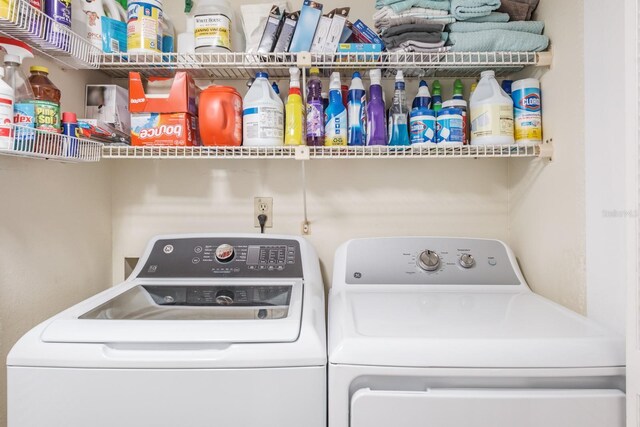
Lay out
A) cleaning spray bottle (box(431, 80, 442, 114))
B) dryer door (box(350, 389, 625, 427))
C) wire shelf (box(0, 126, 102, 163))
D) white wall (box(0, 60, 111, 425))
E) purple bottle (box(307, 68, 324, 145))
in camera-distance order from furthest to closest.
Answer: cleaning spray bottle (box(431, 80, 442, 114)) → purple bottle (box(307, 68, 324, 145)) → white wall (box(0, 60, 111, 425)) → wire shelf (box(0, 126, 102, 163)) → dryer door (box(350, 389, 625, 427))

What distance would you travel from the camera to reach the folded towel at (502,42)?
5.15ft

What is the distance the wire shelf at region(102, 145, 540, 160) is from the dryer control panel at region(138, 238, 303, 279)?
0.37m

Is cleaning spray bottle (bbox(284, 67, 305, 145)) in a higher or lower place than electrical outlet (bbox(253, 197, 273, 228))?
higher

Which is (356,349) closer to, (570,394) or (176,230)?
(570,394)

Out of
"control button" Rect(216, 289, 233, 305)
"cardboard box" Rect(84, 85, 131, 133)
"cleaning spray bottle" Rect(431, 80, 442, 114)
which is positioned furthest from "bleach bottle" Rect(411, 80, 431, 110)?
"cardboard box" Rect(84, 85, 131, 133)

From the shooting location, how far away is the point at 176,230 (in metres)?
1.98

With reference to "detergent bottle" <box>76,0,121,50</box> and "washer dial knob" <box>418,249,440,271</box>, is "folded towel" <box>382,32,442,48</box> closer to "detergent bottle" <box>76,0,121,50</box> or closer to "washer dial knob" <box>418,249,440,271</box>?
"washer dial knob" <box>418,249,440,271</box>

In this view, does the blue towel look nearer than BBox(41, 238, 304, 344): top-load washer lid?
No

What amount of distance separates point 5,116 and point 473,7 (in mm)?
1573

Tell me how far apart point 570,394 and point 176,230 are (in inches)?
64.6

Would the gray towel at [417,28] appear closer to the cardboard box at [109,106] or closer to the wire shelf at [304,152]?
the wire shelf at [304,152]

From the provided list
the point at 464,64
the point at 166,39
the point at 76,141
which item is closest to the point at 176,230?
the point at 76,141

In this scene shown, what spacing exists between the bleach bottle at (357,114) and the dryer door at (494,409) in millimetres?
960

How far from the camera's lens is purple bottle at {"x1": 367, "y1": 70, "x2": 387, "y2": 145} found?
164 centimetres
